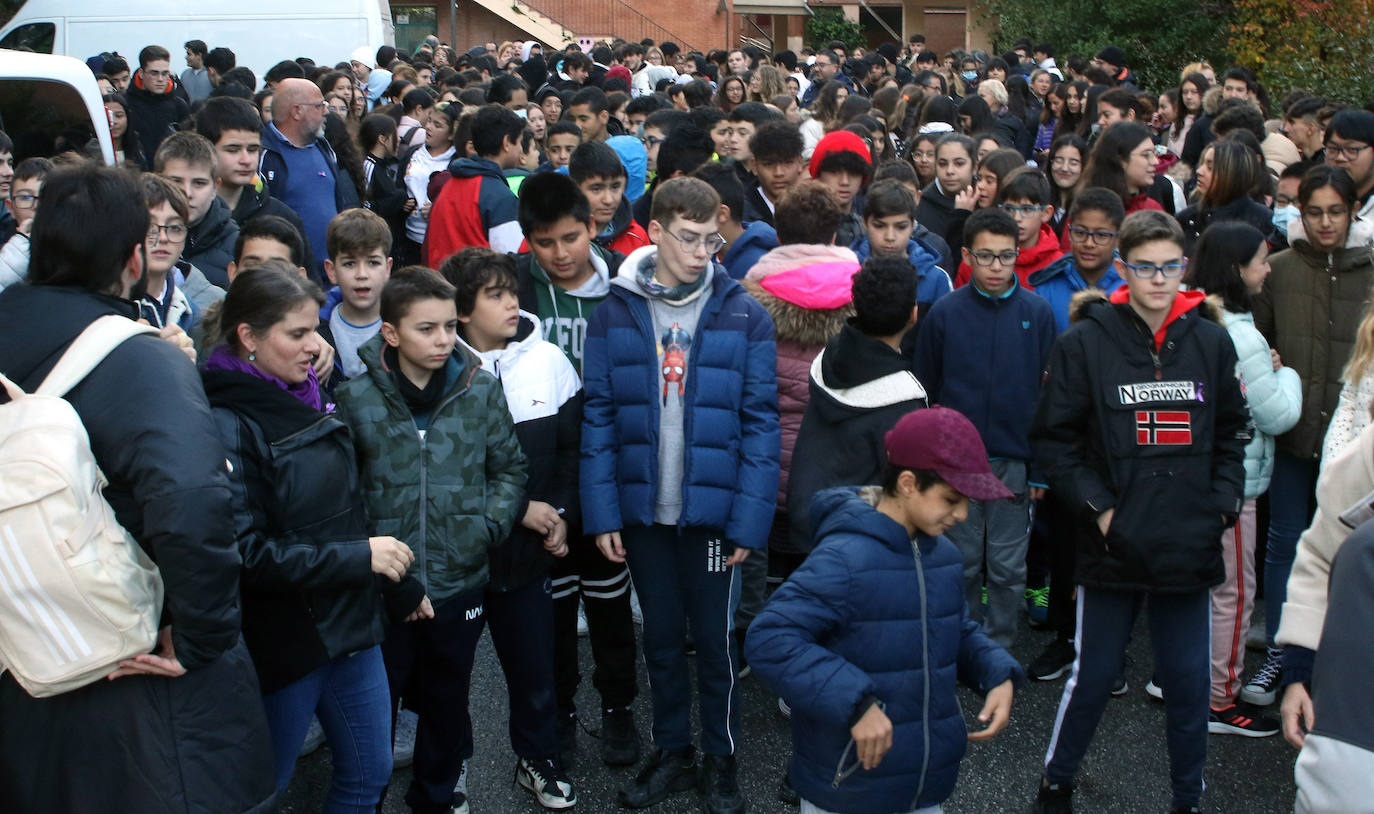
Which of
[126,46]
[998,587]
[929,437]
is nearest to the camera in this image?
[929,437]

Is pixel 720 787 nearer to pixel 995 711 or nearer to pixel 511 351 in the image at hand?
pixel 995 711

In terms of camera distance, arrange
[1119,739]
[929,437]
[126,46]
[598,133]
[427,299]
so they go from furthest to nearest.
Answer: [126,46] < [598,133] < [1119,739] < [427,299] < [929,437]

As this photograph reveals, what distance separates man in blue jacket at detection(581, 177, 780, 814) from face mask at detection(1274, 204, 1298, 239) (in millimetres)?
3452

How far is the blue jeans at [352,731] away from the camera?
343cm

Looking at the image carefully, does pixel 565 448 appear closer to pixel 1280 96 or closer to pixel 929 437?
pixel 929 437

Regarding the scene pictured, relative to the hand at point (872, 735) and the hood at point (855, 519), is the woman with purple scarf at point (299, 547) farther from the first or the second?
the hand at point (872, 735)

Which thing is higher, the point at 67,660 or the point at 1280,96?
the point at 1280,96

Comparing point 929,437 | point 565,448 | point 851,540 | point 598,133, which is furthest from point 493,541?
point 598,133

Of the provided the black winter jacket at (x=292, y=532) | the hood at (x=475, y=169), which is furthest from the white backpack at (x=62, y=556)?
the hood at (x=475, y=169)

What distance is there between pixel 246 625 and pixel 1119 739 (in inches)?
127

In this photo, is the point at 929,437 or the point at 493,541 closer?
the point at 929,437

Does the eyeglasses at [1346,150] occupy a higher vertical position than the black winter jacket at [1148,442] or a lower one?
higher

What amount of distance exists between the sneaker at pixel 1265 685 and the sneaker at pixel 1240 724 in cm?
13

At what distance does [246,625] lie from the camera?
10.8 feet
